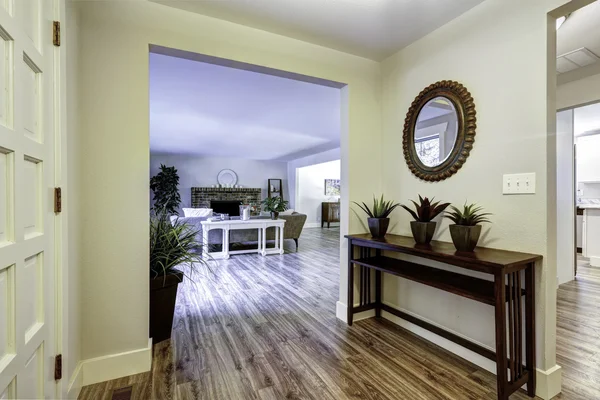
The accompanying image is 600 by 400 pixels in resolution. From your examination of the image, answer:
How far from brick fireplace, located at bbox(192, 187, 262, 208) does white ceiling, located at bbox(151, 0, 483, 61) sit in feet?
23.9

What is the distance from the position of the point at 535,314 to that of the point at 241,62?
2.37 m

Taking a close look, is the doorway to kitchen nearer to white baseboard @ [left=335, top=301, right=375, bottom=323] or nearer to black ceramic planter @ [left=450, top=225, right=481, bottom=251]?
black ceramic planter @ [left=450, top=225, right=481, bottom=251]

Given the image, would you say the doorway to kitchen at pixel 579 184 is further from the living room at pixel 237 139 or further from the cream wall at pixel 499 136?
the living room at pixel 237 139

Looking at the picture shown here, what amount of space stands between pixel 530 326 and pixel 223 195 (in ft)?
27.6

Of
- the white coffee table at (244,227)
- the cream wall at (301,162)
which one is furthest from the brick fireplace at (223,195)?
the white coffee table at (244,227)

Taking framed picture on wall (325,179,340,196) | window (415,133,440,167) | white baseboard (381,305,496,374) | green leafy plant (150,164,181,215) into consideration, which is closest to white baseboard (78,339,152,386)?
white baseboard (381,305,496,374)

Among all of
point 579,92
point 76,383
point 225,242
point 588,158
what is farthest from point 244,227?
point 588,158

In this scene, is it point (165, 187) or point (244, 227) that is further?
point (165, 187)

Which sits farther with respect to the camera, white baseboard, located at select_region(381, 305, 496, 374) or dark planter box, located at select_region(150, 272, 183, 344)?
dark planter box, located at select_region(150, 272, 183, 344)

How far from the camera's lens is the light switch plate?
1.55m

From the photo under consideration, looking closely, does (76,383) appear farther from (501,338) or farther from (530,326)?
(530,326)

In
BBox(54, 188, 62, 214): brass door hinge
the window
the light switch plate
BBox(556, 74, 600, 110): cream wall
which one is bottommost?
BBox(54, 188, 62, 214): brass door hinge

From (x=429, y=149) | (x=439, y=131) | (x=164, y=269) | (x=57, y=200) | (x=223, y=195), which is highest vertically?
(x=439, y=131)

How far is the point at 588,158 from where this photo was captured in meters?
5.83
